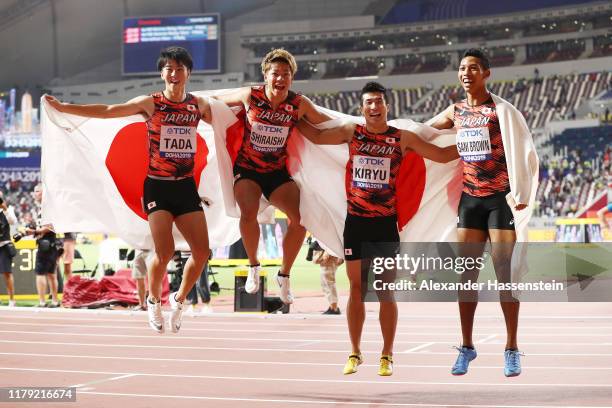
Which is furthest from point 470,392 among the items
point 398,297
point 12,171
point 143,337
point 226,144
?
point 12,171

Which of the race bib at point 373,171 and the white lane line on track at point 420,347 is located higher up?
the race bib at point 373,171

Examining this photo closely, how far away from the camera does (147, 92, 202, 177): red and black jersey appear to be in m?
7.46

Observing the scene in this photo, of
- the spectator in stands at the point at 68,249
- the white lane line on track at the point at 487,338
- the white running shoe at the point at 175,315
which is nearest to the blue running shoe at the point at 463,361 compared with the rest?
the white running shoe at the point at 175,315

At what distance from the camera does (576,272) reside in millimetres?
18797

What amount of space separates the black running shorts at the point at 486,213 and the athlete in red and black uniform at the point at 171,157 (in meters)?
2.11

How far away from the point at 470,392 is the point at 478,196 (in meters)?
1.81

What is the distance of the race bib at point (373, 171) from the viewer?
7.41m

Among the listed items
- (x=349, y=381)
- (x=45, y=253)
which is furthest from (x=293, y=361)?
(x=45, y=253)

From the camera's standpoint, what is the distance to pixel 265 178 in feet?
25.8

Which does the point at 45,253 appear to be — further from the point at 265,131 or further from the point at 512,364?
the point at 512,364

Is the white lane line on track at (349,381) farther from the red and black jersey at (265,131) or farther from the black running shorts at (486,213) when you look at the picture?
the red and black jersey at (265,131)

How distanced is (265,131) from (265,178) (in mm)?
475

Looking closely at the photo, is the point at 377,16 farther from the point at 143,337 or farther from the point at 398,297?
the point at 398,297

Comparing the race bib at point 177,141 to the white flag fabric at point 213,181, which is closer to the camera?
the race bib at point 177,141
